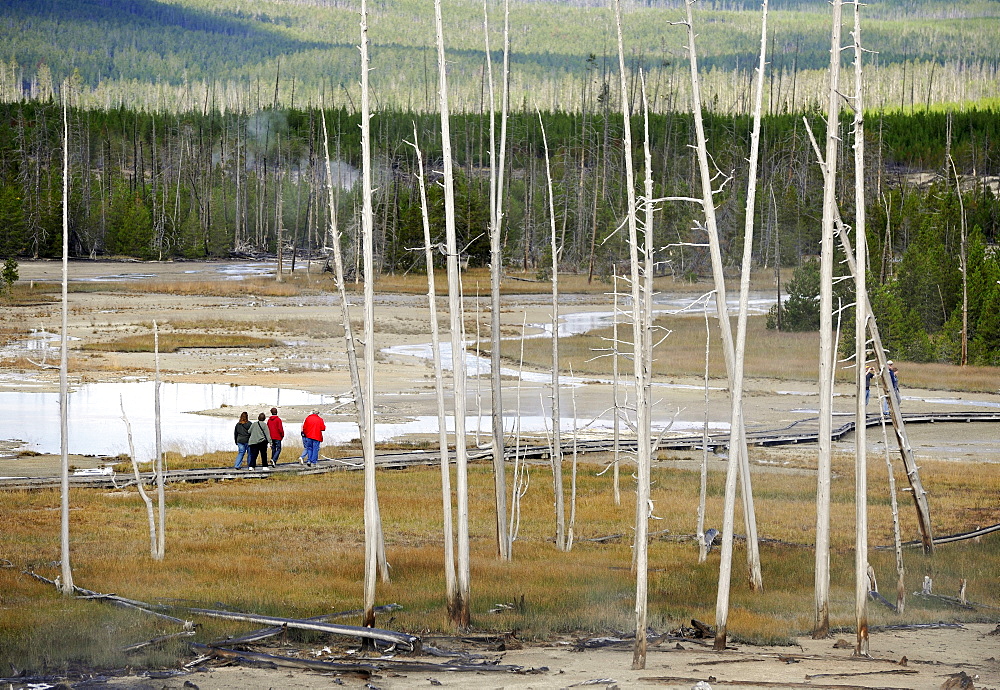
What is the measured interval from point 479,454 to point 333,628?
17.2 m

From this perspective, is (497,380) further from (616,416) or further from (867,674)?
(867,674)

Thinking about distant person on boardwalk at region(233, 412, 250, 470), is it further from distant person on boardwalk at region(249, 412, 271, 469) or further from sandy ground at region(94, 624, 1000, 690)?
sandy ground at region(94, 624, 1000, 690)

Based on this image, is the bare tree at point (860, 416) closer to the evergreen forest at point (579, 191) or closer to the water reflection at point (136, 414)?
the water reflection at point (136, 414)

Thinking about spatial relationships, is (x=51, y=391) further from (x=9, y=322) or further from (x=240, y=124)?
(x=240, y=124)

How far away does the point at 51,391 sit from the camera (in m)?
40.2

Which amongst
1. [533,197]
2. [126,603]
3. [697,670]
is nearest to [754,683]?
[697,670]

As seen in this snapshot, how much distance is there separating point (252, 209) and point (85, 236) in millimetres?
28752

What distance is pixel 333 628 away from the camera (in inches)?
492

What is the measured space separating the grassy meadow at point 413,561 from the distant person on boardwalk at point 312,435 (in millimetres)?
898

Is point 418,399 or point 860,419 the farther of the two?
point 418,399

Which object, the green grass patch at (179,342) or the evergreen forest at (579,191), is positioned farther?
the evergreen forest at (579,191)

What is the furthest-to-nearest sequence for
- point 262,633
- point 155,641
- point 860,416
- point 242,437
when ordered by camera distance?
point 242,437, point 860,416, point 262,633, point 155,641

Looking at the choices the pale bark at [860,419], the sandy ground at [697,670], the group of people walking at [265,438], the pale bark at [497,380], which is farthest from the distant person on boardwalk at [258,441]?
the pale bark at [860,419]

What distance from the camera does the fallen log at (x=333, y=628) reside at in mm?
12219
